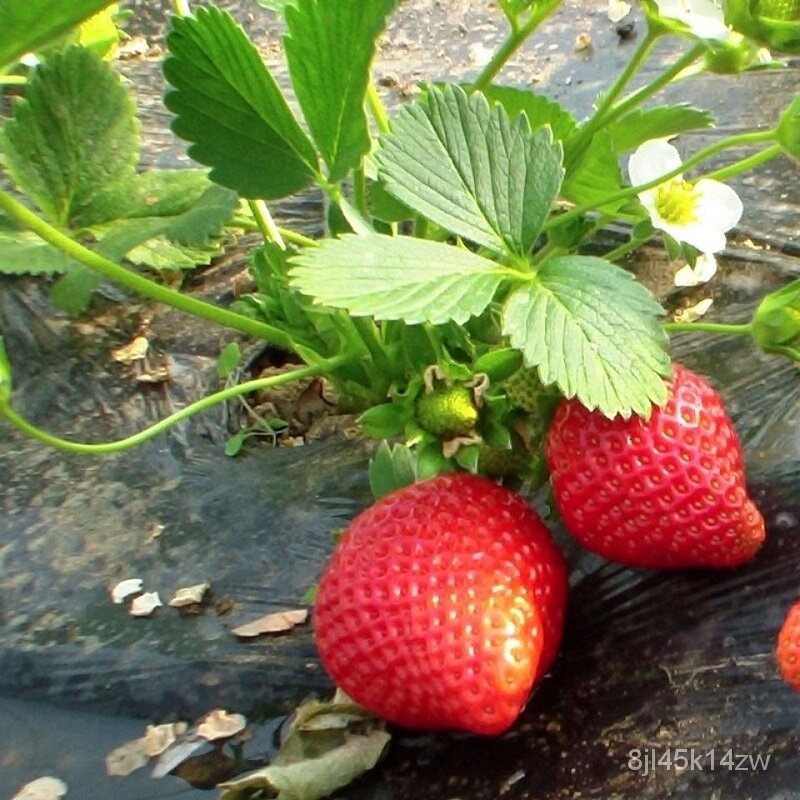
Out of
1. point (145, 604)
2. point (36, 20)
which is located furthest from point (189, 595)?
point (36, 20)

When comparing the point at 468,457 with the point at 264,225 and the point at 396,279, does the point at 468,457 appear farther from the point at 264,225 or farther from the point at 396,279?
the point at 264,225

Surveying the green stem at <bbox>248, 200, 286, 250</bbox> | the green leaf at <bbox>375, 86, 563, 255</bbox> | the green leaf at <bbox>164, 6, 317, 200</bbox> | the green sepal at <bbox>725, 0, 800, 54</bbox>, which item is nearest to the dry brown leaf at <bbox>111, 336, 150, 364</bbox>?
the green stem at <bbox>248, 200, 286, 250</bbox>

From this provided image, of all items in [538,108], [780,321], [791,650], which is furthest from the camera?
[538,108]

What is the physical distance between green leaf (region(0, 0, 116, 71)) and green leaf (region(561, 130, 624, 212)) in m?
0.28

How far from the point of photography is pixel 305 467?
2.55 ft

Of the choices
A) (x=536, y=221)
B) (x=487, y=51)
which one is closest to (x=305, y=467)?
(x=536, y=221)

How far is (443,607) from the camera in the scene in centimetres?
55

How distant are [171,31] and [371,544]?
27 cm

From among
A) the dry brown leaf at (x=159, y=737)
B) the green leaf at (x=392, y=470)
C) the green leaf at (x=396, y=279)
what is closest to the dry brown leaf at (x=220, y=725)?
the dry brown leaf at (x=159, y=737)

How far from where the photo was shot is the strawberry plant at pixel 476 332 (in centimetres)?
55

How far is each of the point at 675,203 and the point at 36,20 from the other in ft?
1.22

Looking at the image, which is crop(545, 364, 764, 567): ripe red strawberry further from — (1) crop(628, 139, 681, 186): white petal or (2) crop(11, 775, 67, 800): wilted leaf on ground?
(2) crop(11, 775, 67, 800): wilted leaf on ground

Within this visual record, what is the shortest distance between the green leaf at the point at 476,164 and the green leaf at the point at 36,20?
15 cm

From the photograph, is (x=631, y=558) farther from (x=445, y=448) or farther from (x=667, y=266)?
(x=667, y=266)
